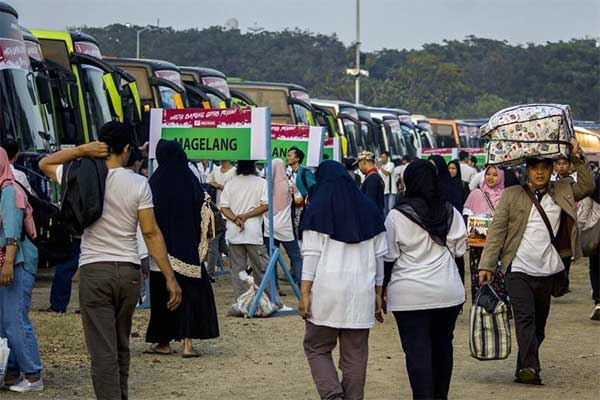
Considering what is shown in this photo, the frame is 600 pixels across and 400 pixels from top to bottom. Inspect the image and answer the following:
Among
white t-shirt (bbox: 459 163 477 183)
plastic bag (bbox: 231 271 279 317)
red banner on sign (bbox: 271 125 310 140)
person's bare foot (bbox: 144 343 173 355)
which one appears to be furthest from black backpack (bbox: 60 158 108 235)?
white t-shirt (bbox: 459 163 477 183)

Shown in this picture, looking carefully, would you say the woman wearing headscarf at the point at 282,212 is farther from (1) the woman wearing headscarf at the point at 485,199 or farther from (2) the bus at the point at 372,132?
(2) the bus at the point at 372,132

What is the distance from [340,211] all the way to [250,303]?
19.7 ft

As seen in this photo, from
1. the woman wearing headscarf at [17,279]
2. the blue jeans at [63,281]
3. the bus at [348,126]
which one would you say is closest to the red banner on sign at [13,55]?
the blue jeans at [63,281]

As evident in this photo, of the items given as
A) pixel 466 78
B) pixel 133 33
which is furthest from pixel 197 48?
pixel 466 78

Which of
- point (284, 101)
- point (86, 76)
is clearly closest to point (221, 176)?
point (86, 76)

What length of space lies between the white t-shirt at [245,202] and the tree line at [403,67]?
7052cm

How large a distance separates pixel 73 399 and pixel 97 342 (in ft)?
5.22

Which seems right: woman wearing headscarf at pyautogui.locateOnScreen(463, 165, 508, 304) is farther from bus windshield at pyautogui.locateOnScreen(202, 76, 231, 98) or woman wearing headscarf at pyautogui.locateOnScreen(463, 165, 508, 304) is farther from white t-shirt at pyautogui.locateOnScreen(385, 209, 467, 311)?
bus windshield at pyautogui.locateOnScreen(202, 76, 231, 98)

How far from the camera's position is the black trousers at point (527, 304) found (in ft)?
33.8

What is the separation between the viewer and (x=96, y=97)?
75.5 ft

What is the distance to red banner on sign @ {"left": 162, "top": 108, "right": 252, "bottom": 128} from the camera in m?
14.2

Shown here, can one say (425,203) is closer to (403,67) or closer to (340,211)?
(340,211)

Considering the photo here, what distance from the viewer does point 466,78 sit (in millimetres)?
115062

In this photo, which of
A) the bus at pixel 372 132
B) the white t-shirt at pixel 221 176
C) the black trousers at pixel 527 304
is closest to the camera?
the black trousers at pixel 527 304
